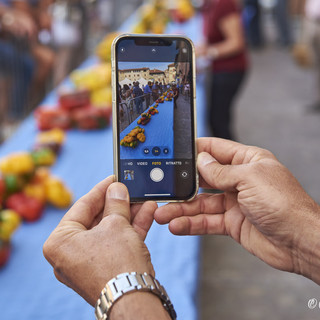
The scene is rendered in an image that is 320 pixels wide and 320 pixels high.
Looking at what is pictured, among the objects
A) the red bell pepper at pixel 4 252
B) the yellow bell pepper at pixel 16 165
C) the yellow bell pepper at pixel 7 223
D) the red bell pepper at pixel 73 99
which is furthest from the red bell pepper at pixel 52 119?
the red bell pepper at pixel 4 252

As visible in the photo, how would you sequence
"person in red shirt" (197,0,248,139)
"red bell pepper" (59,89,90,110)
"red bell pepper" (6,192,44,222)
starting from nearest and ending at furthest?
"red bell pepper" (6,192,44,222) → "red bell pepper" (59,89,90,110) → "person in red shirt" (197,0,248,139)

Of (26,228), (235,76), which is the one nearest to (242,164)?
(26,228)

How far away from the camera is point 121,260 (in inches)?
26.7

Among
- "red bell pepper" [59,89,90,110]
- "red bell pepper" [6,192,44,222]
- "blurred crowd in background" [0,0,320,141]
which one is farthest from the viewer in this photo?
"blurred crowd in background" [0,0,320,141]

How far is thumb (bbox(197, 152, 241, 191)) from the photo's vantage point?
2.72 ft

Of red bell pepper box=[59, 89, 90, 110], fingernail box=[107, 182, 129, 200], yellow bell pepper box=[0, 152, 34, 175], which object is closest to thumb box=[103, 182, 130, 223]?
fingernail box=[107, 182, 129, 200]

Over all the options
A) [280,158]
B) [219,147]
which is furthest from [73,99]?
[280,158]

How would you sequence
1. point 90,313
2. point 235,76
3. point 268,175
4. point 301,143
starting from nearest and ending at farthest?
1. point 268,175
2. point 90,313
3. point 235,76
4. point 301,143

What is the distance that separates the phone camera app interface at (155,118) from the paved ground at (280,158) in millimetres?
1209

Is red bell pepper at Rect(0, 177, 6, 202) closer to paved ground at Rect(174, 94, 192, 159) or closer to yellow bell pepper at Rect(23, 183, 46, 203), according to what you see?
yellow bell pepper at Rect(23, 183, 46, 203)

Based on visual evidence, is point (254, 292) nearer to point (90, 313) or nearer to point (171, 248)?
point (171, 248)

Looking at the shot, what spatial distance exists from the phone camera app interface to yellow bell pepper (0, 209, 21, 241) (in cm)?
46

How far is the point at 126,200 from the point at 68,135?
1260 millimetres

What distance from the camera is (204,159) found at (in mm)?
867
